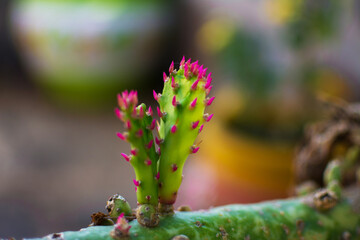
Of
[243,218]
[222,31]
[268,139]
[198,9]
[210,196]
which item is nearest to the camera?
[243,218]

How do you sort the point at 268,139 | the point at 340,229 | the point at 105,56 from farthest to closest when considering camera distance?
Answer: the point at 105,56 → the point at 268,139 → the point at 340,229

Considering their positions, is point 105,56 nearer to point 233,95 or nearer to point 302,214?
point 233,95

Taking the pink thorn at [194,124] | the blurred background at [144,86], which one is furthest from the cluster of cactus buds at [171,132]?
the blurred background at [144,86]

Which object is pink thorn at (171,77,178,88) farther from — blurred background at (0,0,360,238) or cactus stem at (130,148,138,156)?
blurred background at (0,0,360,238)

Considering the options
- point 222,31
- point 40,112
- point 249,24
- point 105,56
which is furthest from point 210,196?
point 40,112

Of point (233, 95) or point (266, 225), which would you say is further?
point (233, 95)

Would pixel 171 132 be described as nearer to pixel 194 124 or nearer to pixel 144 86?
pixel 194 124

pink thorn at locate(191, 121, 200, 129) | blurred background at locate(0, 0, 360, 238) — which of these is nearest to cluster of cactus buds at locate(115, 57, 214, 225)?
pink thorn at locate(191, 121, 200, 129)
